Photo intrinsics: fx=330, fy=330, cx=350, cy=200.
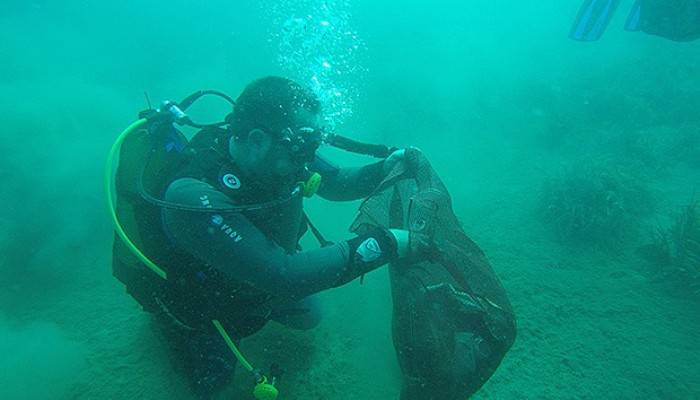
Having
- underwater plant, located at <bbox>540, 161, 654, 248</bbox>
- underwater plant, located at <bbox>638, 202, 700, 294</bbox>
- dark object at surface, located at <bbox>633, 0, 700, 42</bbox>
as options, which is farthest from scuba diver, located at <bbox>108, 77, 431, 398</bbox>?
dark object at surface, located at <bbox>633, 0, 700, 42</bbox>

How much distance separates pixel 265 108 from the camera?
216 centimetres

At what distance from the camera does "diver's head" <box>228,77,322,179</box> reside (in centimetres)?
214

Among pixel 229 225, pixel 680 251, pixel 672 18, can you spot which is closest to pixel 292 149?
pixel 229 225

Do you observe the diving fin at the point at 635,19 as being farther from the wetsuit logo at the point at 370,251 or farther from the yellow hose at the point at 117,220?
the yellow hose at the point at 117,220

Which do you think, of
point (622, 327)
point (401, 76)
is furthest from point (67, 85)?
point (622, 327)

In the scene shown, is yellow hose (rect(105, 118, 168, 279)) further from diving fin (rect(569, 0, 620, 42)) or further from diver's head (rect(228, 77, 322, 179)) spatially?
diving fin (rect(569, 0, 620, 42))

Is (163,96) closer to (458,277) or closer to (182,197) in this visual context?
(182,197)

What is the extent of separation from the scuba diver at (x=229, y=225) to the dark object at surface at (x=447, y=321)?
171 mm

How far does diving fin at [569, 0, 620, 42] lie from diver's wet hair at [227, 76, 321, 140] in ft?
30.7

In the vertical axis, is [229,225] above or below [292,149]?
below

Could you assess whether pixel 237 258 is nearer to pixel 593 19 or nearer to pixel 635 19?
pixel 635 19

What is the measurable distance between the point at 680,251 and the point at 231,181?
17.7 ft

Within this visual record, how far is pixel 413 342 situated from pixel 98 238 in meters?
5.41

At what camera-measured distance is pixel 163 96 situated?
1380 centimetres
